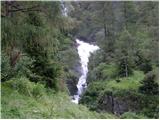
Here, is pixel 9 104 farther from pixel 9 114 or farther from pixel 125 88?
pixel 125 88

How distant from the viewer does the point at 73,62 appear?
110ft

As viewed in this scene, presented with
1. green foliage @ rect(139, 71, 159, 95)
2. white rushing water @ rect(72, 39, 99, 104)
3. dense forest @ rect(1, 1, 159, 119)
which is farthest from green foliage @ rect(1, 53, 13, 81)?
white rushing water @ rect(72, 39, 99, 104)

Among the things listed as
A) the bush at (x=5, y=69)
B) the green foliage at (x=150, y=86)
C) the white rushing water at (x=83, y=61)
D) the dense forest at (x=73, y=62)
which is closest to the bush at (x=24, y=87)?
the dense forest at (x=73, y=62)

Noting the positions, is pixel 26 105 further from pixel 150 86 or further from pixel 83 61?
pixel 83 61

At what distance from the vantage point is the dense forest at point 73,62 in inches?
343

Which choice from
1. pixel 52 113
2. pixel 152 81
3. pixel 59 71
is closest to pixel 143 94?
pixel 152 81

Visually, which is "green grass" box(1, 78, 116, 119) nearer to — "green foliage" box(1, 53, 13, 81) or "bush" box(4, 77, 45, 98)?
"bush" box(4, 77, 45, 98)

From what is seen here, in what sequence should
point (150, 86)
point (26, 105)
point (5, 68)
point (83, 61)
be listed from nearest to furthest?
point (26, 105) < point (5, 68) < point (150, 86) < point (83, 61)

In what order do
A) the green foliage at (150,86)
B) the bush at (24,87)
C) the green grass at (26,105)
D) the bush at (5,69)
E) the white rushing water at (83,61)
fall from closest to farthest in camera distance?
1. the green grass at (26,105)
2. the bush at (5,69)
3. the bush at (24,87)
4. the green foliage at (150,86)
5. the white rushing water at (83,61)

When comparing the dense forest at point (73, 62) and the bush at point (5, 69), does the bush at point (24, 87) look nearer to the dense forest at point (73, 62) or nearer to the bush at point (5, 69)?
the dense forest at point (73, 62)

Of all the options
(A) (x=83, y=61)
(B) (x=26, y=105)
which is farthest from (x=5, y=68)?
(A) (x=83, y=61)

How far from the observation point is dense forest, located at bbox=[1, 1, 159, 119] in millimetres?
8711

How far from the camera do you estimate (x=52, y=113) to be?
889cm

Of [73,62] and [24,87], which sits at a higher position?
[73,62]
